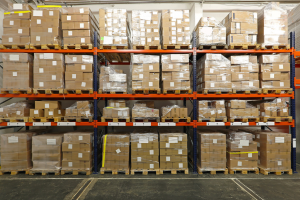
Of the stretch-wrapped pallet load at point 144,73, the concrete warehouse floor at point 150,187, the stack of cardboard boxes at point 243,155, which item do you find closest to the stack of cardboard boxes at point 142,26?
the stretch-wrapped pallet load at point 144,73

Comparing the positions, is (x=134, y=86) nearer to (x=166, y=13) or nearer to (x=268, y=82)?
(x=166, y=13)

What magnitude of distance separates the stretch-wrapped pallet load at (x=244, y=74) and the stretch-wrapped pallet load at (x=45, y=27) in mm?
5535

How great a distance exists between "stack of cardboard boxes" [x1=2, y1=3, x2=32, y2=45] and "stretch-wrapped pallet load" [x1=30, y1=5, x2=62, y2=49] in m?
0.18

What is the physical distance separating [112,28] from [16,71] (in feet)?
10.5

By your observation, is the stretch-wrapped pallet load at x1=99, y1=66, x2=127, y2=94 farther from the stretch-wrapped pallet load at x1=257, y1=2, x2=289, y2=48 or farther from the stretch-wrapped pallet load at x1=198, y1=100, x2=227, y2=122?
the stretch-wrapped pallet load at x1=257, y1=2, x2=289, y2=48

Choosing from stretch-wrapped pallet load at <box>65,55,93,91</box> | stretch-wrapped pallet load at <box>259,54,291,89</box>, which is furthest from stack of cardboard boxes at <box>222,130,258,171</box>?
stretch-wrapped pallet load at <box>65,55,93,91</box>

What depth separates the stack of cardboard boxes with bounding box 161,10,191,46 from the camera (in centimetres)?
489

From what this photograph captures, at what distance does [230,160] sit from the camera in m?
4.78

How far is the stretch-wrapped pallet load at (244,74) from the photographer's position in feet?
16.1

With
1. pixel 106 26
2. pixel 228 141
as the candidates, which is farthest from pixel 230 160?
pixel 106 26

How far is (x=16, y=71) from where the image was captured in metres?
4.83

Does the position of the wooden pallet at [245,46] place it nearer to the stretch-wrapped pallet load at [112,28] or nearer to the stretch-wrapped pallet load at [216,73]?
the stretch-wrapped pallet load at [216,73]

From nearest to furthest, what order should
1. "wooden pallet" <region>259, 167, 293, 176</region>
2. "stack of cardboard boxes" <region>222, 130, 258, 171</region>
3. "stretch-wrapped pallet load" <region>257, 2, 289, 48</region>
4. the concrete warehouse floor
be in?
the concrete warehouse floor < "wooden pallet" <region>259, 167, 293, 176</region> < "stack of cardboard boxes" <region>222, 130, 258, 171</region> < "stretch-wrapped pallet load" <region>257, 2, 289, 48</region>

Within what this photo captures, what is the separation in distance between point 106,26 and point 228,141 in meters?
5.21
